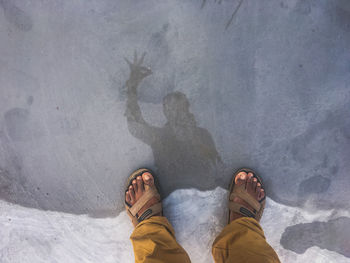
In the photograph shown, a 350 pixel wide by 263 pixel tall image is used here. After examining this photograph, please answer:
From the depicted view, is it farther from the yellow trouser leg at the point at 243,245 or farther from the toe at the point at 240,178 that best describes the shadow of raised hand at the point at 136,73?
the yellow trouser leg at the point at 243,245

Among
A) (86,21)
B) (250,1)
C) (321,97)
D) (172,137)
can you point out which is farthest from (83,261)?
(250,1)

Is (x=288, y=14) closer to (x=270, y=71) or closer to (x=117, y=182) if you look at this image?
(x=270, y=71)

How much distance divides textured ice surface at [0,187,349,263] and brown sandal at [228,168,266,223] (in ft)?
0.22

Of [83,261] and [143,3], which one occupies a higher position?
[143,3]

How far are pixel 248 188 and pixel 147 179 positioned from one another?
0.75 m

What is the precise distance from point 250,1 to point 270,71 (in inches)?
20.7

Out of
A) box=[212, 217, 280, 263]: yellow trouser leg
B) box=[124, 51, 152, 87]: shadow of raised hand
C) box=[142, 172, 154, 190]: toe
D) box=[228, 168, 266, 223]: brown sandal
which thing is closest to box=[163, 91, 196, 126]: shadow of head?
box=[124, 51, 152, 87]: shadow of raised hand

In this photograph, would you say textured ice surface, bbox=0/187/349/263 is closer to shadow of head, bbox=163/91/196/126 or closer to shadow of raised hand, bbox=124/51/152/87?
shadow of head, bbox=163/91/196/126

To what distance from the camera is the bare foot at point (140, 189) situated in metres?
1.59

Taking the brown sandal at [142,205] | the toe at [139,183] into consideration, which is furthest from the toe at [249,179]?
the toe at [139,183]

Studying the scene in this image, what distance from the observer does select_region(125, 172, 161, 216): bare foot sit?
159 cm

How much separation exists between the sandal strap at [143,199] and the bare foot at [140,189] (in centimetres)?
2

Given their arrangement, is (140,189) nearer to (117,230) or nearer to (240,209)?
(117,230)

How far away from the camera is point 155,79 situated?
1.60 m
